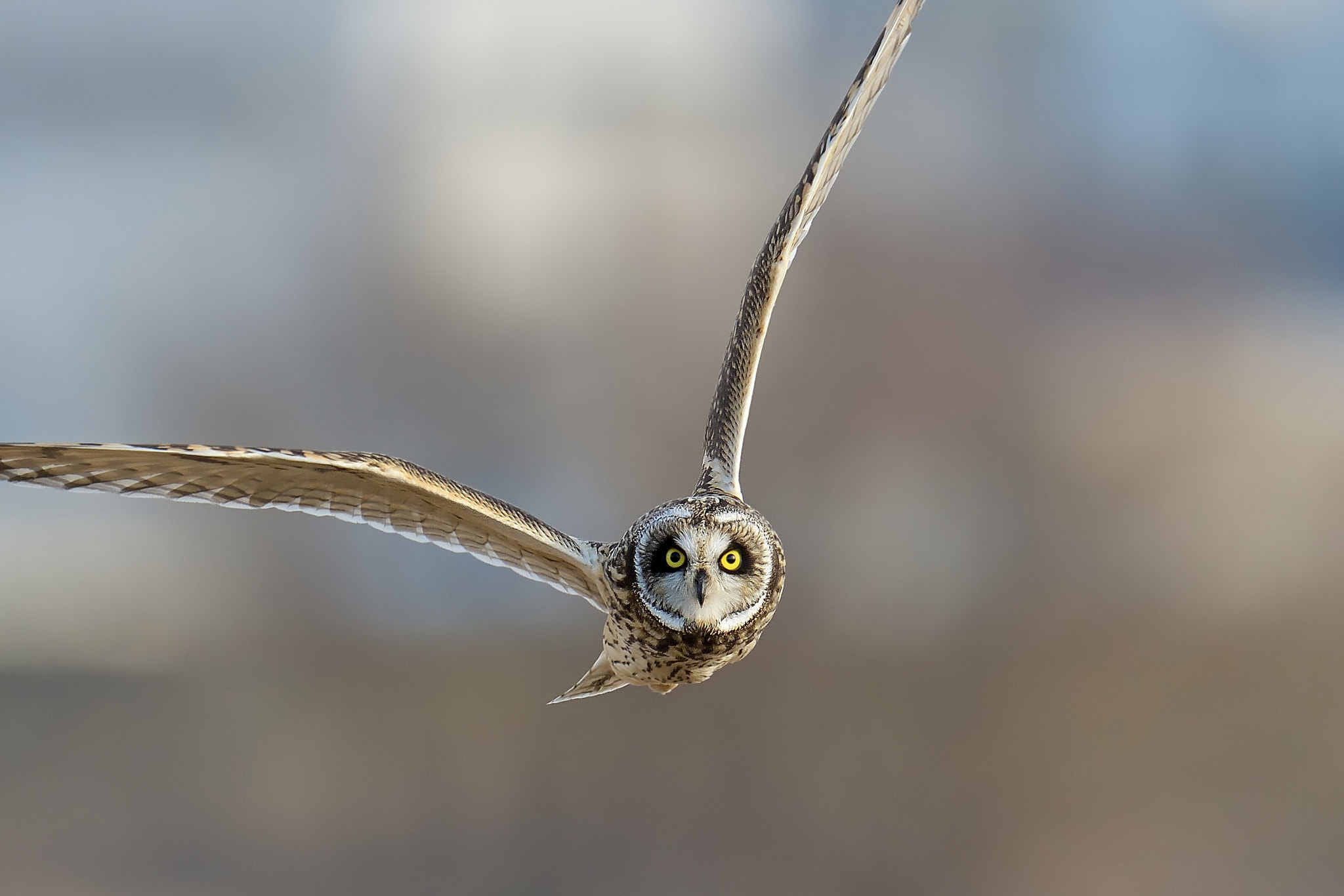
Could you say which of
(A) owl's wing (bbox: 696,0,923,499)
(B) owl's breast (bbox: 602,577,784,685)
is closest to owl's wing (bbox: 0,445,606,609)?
(B) owl's breast (bbox: 602,577,784,685)

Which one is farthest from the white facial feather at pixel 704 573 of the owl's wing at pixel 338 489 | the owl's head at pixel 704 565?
the owl's wing at pixel 338 489

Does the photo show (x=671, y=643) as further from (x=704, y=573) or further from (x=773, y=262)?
(x=773, y=262)

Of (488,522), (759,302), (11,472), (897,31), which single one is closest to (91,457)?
(11,472)

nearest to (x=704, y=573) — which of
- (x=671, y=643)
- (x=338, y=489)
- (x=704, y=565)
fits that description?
(x=704, y=565)

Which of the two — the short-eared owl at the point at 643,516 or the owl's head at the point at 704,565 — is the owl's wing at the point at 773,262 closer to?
the short-eared owl at the point at 643,516

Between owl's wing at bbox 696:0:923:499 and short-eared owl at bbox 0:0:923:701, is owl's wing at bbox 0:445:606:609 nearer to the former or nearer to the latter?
short-eared owl at bbox 0:0:923:701
